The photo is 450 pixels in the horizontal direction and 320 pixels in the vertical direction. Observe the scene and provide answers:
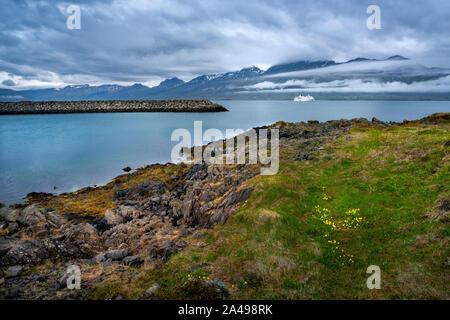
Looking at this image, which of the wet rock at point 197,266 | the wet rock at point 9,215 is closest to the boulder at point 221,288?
the wet rock at point 197,266

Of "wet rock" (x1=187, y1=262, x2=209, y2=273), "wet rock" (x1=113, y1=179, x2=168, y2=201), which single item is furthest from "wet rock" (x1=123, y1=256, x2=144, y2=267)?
"wet rock" (x1=113, y1=179, x2=168, y2=201)

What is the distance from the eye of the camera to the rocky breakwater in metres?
166

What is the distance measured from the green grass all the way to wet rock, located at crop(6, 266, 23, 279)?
5.51 m

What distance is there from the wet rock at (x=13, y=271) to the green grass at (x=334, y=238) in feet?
18.1

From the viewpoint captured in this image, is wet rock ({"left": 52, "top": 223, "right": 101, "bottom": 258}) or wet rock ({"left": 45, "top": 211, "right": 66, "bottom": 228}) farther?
wet rock ({"left": 45, "top": 211, "right": 66, "bottom": 228})

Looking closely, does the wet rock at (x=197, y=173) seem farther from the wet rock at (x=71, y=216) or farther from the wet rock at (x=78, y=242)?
the wet rock at (x=78, y=242)

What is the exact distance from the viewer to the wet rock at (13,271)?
1288 centimetres

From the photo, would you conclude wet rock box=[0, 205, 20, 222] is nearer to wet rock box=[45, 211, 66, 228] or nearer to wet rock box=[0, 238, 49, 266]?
wet rock box=[45, 211, 66, 228]

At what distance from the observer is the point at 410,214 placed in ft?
47.9

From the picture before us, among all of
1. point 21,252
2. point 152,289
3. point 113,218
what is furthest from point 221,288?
point 113,218

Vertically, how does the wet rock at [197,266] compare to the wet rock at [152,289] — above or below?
above

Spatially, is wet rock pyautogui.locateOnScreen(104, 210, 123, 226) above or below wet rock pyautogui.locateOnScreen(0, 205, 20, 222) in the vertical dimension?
below
